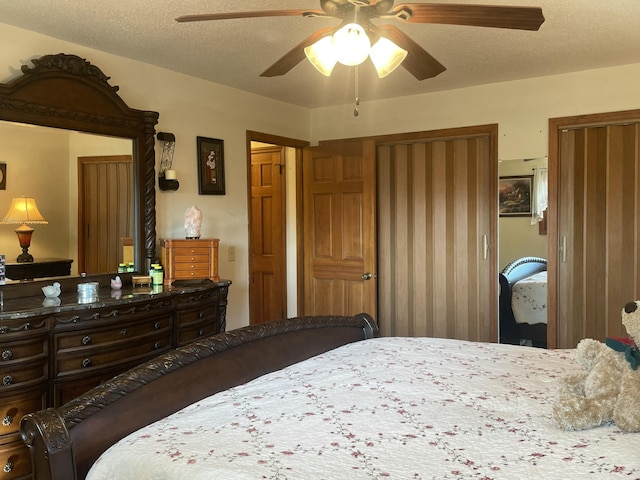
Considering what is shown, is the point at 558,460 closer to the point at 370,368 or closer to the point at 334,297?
the point at 370,368

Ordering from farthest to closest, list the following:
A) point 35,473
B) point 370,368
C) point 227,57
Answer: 1. point 227,57
2. point 370,368
3. point 35,473

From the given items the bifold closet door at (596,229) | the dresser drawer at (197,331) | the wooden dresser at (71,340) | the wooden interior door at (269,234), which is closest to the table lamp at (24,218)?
the wooden dresser at (71,340)

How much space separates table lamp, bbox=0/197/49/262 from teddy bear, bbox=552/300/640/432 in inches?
105

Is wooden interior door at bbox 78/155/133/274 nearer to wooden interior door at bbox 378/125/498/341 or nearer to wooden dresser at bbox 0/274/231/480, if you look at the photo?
wooden dresser at bbox 0/274/231/480

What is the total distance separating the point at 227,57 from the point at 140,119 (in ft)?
2.24

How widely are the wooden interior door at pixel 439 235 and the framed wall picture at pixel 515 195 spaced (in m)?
0.06

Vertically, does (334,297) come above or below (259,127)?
below

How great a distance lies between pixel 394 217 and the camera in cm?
479

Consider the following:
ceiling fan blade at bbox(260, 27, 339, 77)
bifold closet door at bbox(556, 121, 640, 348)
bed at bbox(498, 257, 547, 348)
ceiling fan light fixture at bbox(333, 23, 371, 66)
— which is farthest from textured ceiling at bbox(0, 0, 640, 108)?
bed at bbox(498, 257, 547, 348)

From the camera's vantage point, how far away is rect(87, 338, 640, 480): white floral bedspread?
3.84 feet

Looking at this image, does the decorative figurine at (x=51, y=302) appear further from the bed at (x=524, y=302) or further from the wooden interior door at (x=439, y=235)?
the bed at (x=524, y=302)

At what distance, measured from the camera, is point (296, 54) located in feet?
7.18

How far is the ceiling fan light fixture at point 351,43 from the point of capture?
179cm

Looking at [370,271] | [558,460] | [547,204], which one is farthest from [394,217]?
[558,460]
